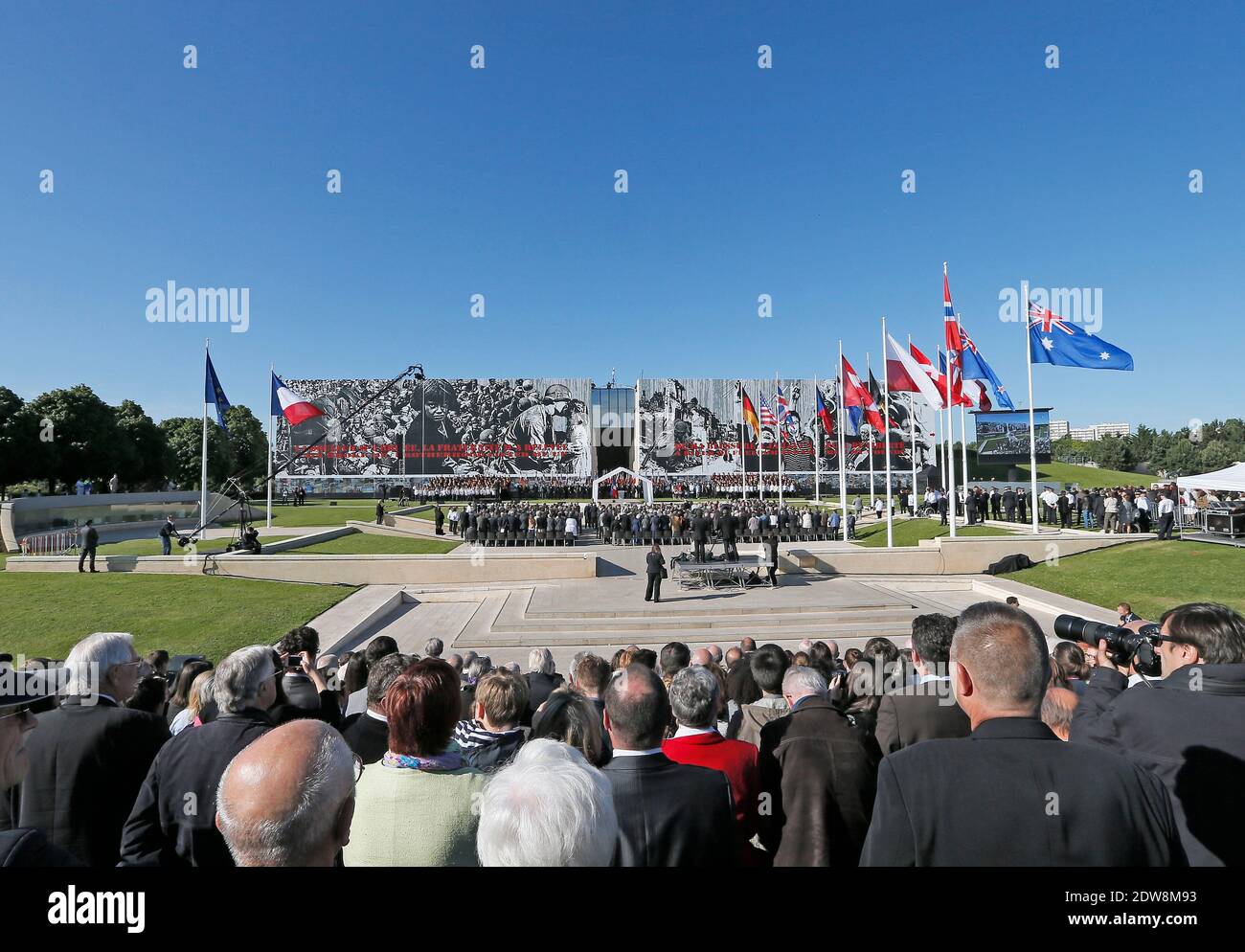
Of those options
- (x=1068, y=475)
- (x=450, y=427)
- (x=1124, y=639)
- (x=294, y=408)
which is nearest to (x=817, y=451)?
(x=294, y=408)

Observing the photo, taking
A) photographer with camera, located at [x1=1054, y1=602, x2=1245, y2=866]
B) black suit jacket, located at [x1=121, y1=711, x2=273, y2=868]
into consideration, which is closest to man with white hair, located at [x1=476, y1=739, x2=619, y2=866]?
black suit jacket, located at [x1=121, y1=711, x2=273, y2=868]

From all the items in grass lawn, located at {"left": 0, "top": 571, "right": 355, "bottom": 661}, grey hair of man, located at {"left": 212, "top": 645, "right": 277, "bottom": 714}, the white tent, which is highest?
the white tent

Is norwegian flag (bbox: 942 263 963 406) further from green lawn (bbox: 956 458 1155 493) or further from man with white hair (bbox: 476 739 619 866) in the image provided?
green lawn (bbox: 956 458 1155 493)

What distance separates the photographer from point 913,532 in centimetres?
2502

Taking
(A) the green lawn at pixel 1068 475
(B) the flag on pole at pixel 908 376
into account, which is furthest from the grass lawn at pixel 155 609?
(A) the green lawn at pixel 1068 475

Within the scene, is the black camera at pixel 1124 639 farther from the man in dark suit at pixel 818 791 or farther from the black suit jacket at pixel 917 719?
the man in dark suit at pixel 818 791

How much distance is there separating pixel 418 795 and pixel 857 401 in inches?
947

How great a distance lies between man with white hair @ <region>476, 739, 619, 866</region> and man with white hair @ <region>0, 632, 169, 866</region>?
2286 millimetres

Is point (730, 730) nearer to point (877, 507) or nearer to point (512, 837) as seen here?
point (512, 837)

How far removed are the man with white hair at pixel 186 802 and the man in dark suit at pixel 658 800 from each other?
5.45ft

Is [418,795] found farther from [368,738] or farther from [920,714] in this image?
[920,714]

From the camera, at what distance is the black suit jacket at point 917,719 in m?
3.11

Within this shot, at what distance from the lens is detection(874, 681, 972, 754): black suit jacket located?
10.2ft

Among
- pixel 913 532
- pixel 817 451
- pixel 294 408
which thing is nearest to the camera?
pixel 294 408
